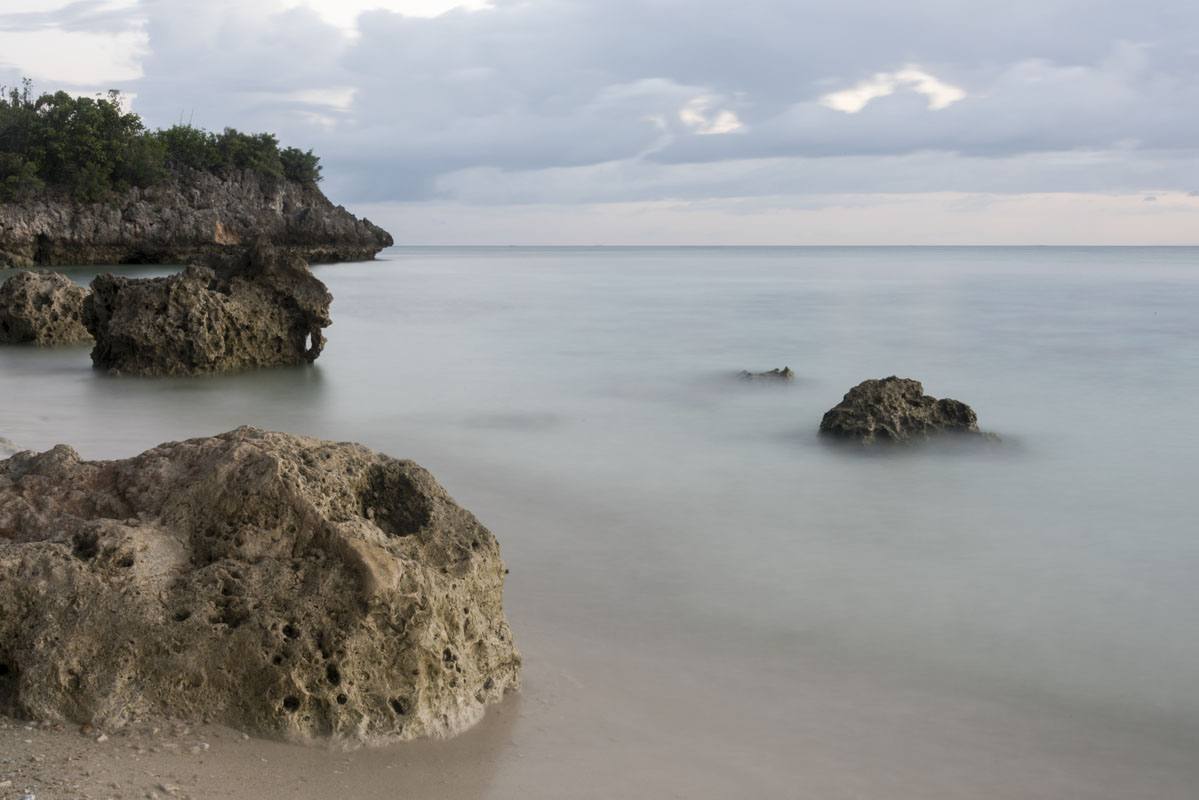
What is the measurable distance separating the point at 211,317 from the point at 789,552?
315 inches

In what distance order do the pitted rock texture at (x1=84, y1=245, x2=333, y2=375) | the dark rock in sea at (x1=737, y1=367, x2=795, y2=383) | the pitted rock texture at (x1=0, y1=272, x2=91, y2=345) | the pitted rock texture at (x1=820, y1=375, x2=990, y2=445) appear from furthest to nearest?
the pitted rock texture at (x1=0, y1=272, x2=91, y2=345) → the dark rock in sea at (x1=737, y1=367, x2=795, y2=383) → the pitted rock texture at (x1=84, y1=245, x2=333, y2=375) → the pitted rock texture at (x1=820, y1=375, x2=990, y2=445)

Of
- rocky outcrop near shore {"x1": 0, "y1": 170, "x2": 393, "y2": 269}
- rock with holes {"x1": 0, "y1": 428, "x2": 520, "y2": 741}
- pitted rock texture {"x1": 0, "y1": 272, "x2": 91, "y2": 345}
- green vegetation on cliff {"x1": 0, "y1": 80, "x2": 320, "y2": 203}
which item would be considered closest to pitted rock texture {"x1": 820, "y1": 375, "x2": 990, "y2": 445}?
rock with holes {"x1": 0, "y1": 428, "x2": 520, "y2": 741}

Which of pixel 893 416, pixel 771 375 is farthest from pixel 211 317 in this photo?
pixel 893 416

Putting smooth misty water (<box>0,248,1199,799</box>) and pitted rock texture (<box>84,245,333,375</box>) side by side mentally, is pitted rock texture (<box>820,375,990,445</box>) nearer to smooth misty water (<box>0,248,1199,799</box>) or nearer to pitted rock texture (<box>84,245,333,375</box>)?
smooth misty water (<box>0,248,1199,799</box>)

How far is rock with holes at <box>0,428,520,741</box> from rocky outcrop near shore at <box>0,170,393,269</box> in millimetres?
34114

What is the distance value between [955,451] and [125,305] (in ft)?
28.3

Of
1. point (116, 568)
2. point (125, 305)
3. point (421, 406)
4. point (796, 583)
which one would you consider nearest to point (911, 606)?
point (796, 583)

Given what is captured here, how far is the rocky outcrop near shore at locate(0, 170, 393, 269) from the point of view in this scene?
136 feet

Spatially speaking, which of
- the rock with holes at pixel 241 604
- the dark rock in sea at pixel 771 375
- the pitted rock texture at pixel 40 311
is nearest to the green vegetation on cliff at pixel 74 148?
the pitted rock texture at pixel 40 311

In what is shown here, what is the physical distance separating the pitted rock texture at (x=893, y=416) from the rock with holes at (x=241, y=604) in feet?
18.2

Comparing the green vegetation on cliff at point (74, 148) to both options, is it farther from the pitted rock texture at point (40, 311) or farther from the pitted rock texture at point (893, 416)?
the pitted rock texture at point (893, 416)

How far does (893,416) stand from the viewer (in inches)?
344

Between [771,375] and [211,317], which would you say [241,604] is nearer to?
[211,317]

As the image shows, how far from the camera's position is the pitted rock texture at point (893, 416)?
8.70 m
